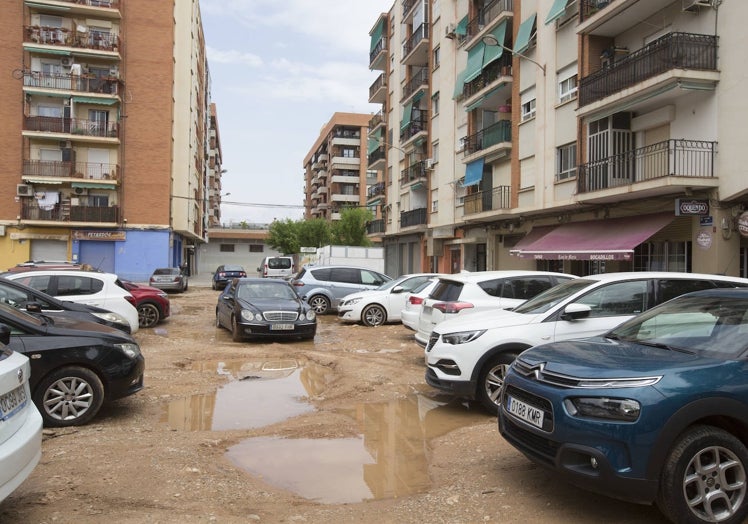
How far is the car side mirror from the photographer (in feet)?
20.0

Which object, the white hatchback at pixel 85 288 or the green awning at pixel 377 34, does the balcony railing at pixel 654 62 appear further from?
the green awning at pixel 377 34

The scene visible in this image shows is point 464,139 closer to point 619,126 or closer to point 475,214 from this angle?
point 475,214

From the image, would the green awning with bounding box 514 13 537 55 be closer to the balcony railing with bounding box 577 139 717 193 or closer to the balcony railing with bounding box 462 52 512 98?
the balcony railing with bounding box 462 52 512 98

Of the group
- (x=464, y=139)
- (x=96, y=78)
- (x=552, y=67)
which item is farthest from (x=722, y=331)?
(x=96, y=78)

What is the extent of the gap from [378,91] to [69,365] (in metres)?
40.3

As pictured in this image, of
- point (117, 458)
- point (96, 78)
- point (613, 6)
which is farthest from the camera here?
point (96, 78)

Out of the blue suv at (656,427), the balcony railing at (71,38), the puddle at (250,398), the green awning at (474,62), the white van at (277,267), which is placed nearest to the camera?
the blue suv at (656,427)

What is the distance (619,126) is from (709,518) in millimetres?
15885

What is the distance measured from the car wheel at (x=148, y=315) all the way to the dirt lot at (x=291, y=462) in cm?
706

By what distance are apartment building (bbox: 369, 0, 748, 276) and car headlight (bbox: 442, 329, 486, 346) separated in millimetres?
9997

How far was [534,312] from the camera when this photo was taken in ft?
22.0

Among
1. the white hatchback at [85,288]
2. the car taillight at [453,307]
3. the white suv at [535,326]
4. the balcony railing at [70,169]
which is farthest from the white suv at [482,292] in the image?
the balcony railing at [70,169]

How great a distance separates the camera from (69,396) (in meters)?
5.80

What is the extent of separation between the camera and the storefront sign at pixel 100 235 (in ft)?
124
